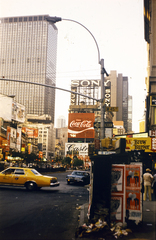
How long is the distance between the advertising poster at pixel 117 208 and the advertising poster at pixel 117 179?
0.20 meters

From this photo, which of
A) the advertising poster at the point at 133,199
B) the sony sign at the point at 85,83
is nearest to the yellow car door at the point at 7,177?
the advertising poster at the point at 133,199

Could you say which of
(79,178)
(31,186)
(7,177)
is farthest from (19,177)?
(79,178)

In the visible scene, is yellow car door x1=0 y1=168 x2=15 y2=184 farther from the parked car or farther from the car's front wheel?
the parked car

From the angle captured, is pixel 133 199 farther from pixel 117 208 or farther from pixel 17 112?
pixel 17 112

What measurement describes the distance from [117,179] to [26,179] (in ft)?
36.1

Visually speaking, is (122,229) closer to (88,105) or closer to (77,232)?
(77,232)

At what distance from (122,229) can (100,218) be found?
0.69 m

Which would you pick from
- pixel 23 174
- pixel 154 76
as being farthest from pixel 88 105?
pixel 23 174

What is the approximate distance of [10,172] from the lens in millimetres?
18453

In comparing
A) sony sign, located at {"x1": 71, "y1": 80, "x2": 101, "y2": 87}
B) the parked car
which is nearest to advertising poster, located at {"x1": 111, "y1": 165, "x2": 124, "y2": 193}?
the parked car

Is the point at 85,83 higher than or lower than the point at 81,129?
higher

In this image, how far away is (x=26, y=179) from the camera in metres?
17.9

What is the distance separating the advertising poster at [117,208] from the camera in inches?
312

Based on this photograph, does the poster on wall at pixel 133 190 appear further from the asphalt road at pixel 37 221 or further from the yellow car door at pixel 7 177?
the yellow car door at pixel 7 177
